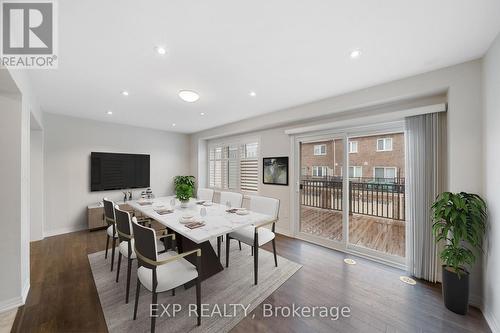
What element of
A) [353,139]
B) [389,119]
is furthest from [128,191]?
[389,119]

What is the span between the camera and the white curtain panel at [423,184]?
2344mm

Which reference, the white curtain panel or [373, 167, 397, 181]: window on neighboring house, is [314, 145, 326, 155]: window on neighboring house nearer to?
[373, 167, 397, 181]: window on neighboring house

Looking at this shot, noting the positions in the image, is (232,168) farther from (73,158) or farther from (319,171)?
(73,158)

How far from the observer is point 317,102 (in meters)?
3.21

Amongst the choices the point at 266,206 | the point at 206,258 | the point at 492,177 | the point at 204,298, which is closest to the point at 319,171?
the point at 266,206

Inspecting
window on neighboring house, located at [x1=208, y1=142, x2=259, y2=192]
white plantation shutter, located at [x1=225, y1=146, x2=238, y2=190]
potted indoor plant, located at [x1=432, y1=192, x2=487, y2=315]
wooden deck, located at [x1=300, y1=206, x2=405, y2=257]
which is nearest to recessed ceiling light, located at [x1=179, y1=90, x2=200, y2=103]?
window on neighboring house, located at [x1=208, y1=142, x2=259, y2=192]

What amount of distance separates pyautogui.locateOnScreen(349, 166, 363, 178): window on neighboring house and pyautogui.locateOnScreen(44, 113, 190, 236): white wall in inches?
202

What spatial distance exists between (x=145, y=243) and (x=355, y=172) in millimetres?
3313

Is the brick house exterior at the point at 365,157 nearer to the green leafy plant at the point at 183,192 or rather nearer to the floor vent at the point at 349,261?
the floor vent at the point at 349,261

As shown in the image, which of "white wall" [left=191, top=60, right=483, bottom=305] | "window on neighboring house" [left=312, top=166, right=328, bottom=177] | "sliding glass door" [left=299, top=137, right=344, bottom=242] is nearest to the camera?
"white wall" [left=191, top=60, right=483, bottom=305]

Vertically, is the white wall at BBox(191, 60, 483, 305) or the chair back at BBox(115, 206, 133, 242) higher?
the white wall at BBox(191, 60, 483, 305)

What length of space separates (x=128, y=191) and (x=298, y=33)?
522cm

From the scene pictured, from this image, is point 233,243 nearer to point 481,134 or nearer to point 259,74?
point 259,74

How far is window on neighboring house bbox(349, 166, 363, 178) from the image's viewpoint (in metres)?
3.30
